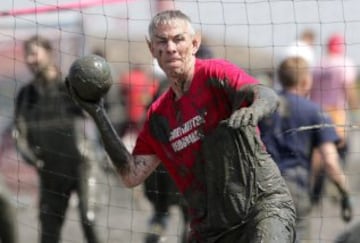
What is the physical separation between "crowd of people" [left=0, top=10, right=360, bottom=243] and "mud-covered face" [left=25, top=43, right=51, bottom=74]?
0.01 m

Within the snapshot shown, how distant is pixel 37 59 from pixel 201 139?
12.9 feet

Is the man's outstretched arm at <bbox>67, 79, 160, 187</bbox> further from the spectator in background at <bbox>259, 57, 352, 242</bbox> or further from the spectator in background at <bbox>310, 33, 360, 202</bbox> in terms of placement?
the spectator in background at <bbox>310, 33, 360, 202</bbox>

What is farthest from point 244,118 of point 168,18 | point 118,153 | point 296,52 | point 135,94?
point 135,94

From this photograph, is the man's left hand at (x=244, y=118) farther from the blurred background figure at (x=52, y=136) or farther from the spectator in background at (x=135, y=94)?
the spectator in background at (x=135, y=94)

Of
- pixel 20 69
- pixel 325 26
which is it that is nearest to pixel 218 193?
pixel 325 26

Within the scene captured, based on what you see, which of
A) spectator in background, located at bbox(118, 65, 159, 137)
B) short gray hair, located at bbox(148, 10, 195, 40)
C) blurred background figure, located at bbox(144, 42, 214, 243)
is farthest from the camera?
spectator in background, located at bbox(118, 65, 159, 137)

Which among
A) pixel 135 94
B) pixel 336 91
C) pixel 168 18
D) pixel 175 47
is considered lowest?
pixel 135 94

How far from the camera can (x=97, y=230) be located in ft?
32.6

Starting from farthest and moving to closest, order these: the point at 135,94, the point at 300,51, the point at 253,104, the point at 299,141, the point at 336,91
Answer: the point at 135,94 < the point at 336,91 < the point at 300,51 < the point at 299,141 < the point at 253,104

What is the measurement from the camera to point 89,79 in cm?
643

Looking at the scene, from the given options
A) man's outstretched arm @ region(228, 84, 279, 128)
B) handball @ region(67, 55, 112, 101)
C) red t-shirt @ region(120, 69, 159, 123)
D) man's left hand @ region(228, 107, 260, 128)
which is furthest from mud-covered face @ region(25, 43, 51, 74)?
man's left hand @ region(228, 107, 260, 128)

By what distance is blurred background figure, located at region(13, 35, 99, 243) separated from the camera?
9.81m

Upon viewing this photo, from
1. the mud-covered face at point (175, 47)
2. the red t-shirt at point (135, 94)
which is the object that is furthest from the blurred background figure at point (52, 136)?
the mud-covered face at point (175, 47)

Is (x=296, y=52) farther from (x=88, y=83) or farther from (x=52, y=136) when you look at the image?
(x=88, y=83)
